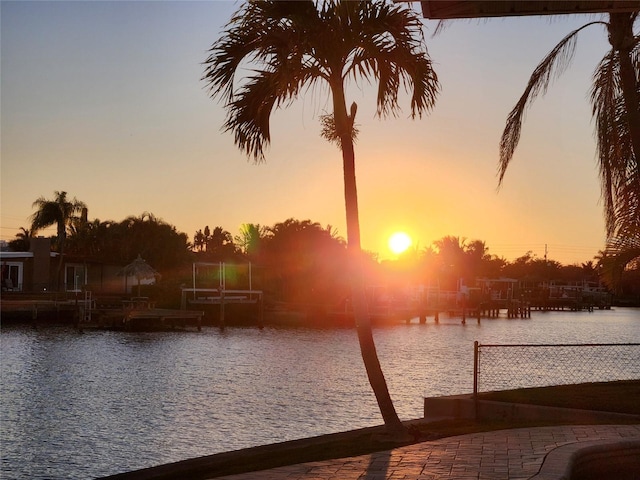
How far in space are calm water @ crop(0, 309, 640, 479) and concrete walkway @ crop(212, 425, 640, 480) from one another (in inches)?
271

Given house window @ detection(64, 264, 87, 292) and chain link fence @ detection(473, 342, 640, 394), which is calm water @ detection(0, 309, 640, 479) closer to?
chain link fence @ detection(473, 342, 640, 394)

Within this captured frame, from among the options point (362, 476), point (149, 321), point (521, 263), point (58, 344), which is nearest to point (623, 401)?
point (362, 476)

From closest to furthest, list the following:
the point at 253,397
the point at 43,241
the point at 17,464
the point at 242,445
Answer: the point at 17,464 < the point at 242,445 < the point at 253,397 < the point at 43,241

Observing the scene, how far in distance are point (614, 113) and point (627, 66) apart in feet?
3.04

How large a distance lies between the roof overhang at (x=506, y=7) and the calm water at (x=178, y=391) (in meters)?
11.4

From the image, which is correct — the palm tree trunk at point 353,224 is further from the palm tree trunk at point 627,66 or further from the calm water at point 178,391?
the palm tree trunk at point 627,66

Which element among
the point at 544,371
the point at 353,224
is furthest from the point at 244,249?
the point at 353,224

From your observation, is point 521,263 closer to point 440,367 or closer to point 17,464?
point 440,367

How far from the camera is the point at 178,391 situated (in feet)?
93.8

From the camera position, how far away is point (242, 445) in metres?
18.0

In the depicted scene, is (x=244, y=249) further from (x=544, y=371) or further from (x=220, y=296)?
(x=544, y=371)

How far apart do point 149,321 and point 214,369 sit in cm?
2651

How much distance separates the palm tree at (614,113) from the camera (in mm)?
16438

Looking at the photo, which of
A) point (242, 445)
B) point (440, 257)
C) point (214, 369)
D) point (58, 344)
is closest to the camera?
point (242, 445)
